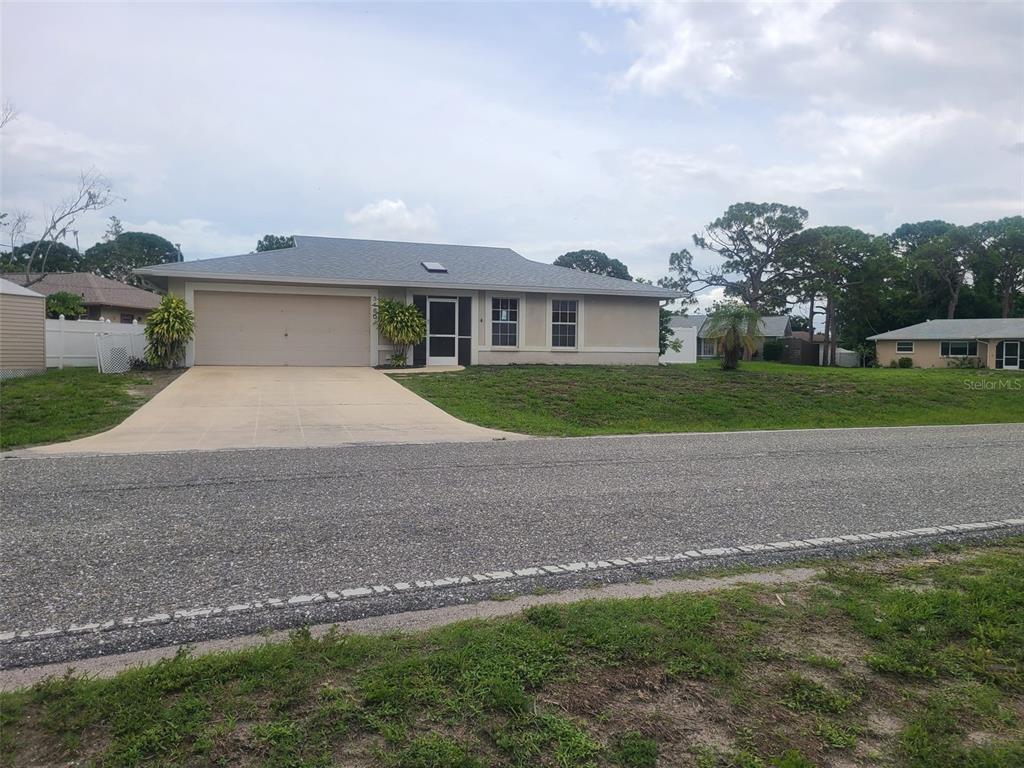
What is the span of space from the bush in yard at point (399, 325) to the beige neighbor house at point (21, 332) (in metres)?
8.27

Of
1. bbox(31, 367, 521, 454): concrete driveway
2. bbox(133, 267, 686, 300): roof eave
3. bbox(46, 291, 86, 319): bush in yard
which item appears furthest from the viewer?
bbox(46, 291, 86, 319): bush in yard

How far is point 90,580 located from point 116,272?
202 ft

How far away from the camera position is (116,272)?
5766 centimetres

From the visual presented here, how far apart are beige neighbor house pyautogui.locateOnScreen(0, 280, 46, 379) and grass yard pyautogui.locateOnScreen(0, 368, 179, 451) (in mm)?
663

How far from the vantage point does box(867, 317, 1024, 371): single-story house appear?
127 ft

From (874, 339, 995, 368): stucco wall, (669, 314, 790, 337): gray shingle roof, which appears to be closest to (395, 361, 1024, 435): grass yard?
(874, 339, 995, 368): stucco wall

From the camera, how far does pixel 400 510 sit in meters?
6.23

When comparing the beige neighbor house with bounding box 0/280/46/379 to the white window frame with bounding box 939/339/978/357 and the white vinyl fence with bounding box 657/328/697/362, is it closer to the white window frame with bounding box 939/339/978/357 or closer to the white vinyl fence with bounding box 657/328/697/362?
the white vinyl fence with bounding box 657/328/697/362

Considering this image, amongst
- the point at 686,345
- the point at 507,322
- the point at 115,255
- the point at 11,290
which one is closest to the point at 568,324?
the point at 507,322

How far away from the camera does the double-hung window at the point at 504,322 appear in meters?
21.6

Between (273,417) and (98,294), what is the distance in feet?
102

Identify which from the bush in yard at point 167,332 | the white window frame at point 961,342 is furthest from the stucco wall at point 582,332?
the white window frame at point 961,342

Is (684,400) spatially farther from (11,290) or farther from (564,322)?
(11,290)

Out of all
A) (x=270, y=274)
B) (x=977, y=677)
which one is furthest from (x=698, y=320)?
(x=977, y=677)
